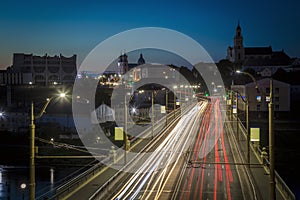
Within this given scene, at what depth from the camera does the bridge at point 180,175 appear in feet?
58.3

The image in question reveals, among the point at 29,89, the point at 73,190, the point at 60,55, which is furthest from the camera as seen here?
the point at 60,55

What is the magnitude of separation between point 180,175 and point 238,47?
449ft

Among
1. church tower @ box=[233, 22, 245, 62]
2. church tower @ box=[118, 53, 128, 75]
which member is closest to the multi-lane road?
church tower @ box=[233, 22, 245, 62]

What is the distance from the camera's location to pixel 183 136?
39562mm

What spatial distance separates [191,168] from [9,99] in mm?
93158

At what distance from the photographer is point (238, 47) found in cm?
15288

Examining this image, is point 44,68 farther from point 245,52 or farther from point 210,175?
point 210,175

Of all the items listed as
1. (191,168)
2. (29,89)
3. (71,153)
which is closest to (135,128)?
(71,153)

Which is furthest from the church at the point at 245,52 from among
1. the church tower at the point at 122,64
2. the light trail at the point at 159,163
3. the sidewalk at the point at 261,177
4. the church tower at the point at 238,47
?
the sidewalk at the point at 261,177

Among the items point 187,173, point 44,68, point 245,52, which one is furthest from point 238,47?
point 187,173

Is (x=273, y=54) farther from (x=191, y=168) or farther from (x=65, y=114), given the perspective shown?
(x=191, y=168)

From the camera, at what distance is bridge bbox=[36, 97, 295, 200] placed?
17.8m

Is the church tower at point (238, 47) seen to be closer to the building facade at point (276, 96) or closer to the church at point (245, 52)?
the church at point (245, 52)

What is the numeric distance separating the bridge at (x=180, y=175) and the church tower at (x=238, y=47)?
4776 inches
